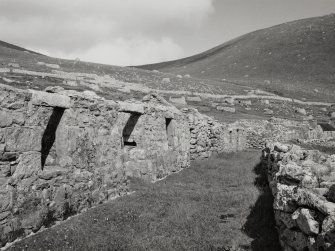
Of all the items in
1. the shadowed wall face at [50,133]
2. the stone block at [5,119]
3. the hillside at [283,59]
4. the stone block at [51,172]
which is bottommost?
the stone block at [51,172]

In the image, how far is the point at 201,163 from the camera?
1881 centimetres

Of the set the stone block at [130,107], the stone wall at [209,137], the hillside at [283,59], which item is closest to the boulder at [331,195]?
the stone block at [130,107]

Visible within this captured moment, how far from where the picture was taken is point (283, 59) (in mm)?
122625

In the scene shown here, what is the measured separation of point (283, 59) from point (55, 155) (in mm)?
121493

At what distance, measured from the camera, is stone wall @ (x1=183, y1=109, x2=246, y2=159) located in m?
20.0

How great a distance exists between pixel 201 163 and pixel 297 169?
10.9m

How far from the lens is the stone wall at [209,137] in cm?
1997

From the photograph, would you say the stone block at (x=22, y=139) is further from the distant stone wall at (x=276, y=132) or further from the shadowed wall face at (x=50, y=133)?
the distant stone wall at (x=276, y=132)

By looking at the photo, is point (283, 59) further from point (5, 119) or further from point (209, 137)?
point (5, 119)

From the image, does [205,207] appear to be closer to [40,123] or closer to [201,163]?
[40,123]

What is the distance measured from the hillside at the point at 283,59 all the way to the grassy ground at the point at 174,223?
84004 mm

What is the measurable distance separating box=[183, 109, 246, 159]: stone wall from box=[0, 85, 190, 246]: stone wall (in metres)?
7.06

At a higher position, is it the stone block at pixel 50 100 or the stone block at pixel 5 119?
the stone block at pixel 50 100

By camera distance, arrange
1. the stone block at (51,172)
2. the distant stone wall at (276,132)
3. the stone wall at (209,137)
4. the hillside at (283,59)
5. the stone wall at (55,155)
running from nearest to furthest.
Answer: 1. the stone wall at (55,155)
2. the stone block at (51,172)
3. the stone wall at (209,137)
4. the distant stone wall at (276,132)
5. the hillside at (283,59)
